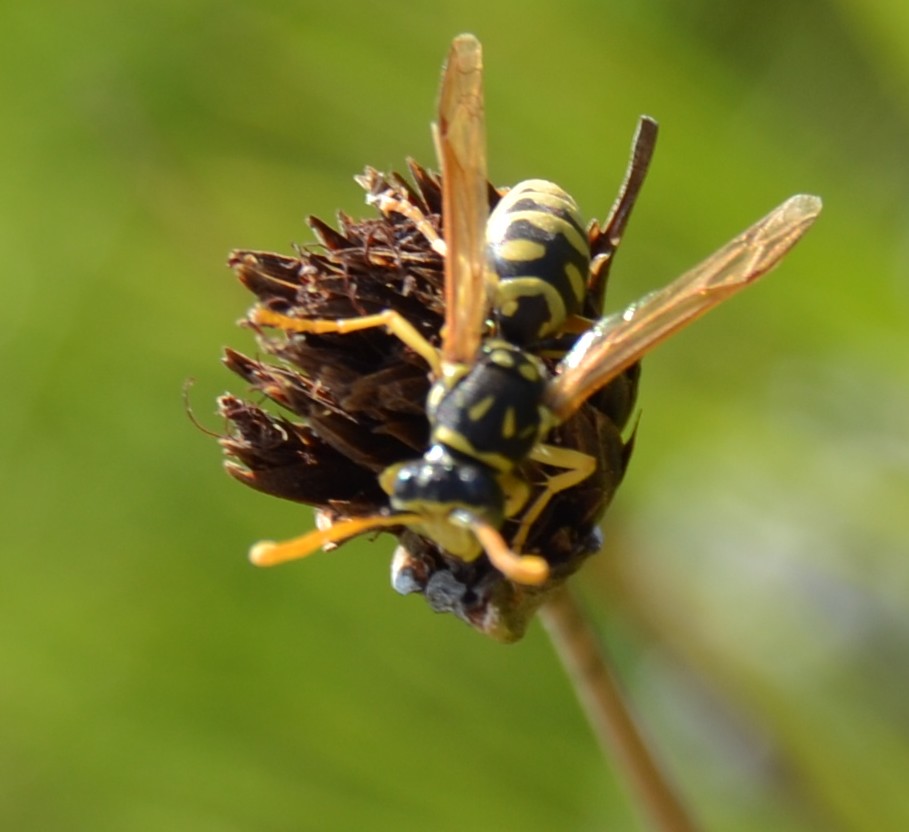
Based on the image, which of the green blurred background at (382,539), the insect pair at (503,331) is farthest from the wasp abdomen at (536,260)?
the green blurred background at (382,539)

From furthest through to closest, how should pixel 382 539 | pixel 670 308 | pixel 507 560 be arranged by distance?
pixel 382 539
pixel 670 308
pixel 507 560

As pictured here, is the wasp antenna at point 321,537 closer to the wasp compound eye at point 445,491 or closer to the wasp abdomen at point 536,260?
the wasp compound eye at point 445,491

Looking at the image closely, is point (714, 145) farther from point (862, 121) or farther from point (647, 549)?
point (647, 549)

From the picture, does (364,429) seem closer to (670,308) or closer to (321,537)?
(321,537)

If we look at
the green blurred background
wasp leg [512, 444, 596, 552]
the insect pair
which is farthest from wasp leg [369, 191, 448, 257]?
the green blurred background

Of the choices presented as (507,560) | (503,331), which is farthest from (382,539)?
(507,560)

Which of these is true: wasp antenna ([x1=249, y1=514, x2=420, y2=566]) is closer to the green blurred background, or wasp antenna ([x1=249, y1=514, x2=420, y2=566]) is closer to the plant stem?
the plant stem

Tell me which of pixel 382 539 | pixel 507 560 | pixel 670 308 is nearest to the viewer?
pixel 507 560

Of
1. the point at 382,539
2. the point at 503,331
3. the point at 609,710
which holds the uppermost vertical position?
the point at 503,331
